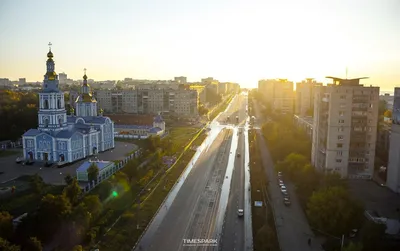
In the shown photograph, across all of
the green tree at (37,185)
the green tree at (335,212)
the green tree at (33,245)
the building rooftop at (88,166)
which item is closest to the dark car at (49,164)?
the building rooftop at (88,166)

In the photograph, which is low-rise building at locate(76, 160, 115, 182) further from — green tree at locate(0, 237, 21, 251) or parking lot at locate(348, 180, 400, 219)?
parking lot at locate(348, 180, 400, 219)

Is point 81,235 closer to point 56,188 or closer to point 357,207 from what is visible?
point 56,188

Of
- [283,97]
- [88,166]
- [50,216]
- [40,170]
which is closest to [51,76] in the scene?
[40,170]

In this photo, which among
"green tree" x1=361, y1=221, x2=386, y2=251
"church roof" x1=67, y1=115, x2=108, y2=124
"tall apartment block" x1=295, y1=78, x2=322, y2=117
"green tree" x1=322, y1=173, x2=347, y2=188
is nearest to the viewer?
"green tree" x1=361, y1=221, x2=386, y2=251

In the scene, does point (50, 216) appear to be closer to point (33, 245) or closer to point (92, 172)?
point (33, 245)

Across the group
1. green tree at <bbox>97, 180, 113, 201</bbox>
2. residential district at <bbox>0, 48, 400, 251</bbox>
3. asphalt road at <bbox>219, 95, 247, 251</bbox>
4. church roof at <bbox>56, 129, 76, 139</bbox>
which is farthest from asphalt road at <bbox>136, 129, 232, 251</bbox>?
church roof at <bbox>56, 129, 76, 139</bbox>

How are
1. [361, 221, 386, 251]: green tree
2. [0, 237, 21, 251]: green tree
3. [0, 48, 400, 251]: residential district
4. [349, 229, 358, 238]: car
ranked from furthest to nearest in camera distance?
[349, 229, 358, 238]: car < [0, 48, 400, 251]: residential district < [361, 221, 386, 251]: green tree < [0, 237, 21, 251]: green tree
